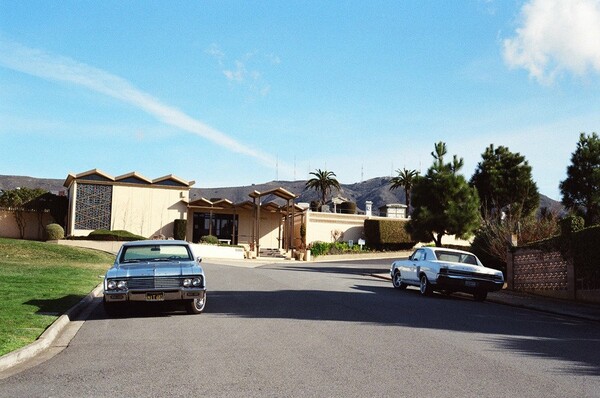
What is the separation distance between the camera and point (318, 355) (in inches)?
330

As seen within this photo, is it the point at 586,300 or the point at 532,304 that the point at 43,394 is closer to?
the point at 532,304

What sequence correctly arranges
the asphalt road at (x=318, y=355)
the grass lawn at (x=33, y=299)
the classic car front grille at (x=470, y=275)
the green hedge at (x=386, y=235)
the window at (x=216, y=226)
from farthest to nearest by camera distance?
the green hedge at (x=386, y=235), the window at (x=216, y=226), the classic car front grille at (x=470, y=275), the grass lawn at (x=33, y=299), the asphalt road at (x=318, y=355)

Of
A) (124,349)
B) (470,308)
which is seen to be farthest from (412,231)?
(124,349)

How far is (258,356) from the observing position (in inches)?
325

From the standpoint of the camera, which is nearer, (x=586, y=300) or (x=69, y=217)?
(x=586, y=300)

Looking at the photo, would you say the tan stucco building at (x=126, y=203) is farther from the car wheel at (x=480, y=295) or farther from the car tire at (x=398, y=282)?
the car wheel at (x=480, y=295)

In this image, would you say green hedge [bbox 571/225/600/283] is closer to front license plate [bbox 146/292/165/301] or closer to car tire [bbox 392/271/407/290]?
car tire [bbox 392/271/407/290]

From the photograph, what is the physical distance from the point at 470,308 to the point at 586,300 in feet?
18.1

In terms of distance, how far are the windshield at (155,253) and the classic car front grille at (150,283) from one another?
4.15 ft

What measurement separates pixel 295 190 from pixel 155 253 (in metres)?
143

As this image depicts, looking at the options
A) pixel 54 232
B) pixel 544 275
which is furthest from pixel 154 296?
pixel 54 232

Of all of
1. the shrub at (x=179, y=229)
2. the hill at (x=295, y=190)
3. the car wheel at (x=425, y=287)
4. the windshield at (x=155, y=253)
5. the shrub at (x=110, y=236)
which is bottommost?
the car wheel at (x=425, y=287)

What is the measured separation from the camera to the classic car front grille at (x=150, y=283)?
39.1 ft

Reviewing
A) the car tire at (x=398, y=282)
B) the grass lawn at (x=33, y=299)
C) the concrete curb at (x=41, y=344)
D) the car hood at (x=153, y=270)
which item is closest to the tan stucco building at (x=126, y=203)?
the grass lawn at (x=33, y=299)
